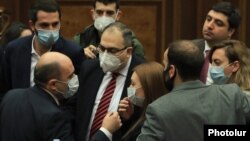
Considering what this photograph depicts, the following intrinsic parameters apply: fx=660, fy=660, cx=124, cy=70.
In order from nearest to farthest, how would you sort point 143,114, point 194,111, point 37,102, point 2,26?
1. point 194,111
2. point 37,102
3. point 143,114
4. point 2,26

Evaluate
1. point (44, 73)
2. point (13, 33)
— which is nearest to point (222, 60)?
point (44, 73)

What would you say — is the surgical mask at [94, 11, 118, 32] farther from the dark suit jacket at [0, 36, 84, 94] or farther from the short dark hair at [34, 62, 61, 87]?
the short dark hair at [34, 62, 61, 87]

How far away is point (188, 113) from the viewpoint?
3641mm

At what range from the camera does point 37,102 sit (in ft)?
12.8

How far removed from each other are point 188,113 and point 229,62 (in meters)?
1.15

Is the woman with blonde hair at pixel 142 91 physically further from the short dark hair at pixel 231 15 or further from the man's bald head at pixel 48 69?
the short dark hair at pixel 231 15

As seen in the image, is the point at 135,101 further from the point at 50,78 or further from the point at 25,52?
the point at 25,52

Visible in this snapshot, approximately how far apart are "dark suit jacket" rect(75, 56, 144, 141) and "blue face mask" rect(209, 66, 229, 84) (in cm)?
54

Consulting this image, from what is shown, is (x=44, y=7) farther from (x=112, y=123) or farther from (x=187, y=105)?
(x=187, y=105)

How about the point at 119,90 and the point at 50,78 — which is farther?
the point at 119,90

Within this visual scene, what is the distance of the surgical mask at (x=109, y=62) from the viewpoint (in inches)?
177

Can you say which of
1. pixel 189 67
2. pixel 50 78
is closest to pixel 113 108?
pixel 50 78

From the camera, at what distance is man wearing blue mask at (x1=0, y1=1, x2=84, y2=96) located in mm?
4859

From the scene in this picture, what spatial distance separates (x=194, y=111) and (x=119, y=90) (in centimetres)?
99
